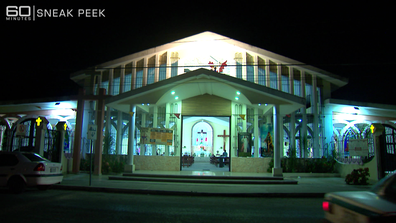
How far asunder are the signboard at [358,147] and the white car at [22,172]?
1454 centimetres

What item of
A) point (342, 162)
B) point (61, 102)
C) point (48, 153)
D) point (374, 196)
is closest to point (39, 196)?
point (48, 153)

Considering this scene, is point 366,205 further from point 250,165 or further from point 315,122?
point 315,122

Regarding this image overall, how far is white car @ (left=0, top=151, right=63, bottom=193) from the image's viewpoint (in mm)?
10250

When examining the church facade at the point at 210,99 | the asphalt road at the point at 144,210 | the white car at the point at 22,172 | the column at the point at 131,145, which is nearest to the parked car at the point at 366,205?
the asphalt road at the point at 144,210

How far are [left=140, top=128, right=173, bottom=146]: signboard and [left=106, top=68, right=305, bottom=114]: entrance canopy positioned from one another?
2.08 meters

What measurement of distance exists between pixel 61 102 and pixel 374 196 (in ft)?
76.8

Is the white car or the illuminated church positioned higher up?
the illuminated church

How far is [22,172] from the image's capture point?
406 inches

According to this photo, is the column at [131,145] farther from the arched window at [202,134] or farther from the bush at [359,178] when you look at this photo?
the arched window at [202,134]

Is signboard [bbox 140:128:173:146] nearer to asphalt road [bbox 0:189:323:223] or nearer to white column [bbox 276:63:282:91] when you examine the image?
asphalt road [bbox 0:189:323:223]

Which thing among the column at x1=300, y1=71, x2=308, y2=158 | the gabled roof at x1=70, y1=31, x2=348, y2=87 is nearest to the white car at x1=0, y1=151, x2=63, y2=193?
the gabled roof at x1=70, y1=31, x2=348, y2=87

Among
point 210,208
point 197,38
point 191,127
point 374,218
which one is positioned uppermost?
point 197,38

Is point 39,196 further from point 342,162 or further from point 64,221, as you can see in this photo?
point 342,162

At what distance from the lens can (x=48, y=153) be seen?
16.5 metres
